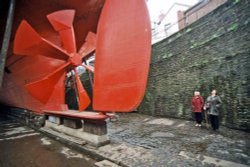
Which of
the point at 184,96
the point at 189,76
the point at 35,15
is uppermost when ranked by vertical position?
the point at 35,15

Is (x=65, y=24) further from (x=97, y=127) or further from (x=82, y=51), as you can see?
(x=97, y=127)

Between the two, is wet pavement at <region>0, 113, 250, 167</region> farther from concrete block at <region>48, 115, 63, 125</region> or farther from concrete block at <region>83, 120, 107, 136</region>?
concrete block at <region>48, 115, 63, 125</region>

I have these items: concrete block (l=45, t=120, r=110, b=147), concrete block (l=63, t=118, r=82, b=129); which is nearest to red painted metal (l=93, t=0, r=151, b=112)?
concrete block (l=45, t=120, r=110, b=147)

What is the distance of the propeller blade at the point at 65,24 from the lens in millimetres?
6328

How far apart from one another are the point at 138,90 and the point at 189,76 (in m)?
5.07

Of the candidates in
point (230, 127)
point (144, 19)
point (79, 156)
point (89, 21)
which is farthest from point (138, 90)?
point (89, 21)

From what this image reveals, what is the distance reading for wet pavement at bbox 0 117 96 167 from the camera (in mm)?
4270

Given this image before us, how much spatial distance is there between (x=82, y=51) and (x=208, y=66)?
6.15 meters

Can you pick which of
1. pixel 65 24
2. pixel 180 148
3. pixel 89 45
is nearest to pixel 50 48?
pixel 65 24

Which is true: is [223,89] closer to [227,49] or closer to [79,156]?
[227,49]

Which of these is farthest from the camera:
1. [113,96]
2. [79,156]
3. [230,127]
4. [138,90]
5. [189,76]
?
[189,76]

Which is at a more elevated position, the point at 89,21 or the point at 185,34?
the point at 89,21

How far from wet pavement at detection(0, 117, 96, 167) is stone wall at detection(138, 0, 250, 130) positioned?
4.84 m

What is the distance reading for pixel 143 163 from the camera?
3.67 metres
